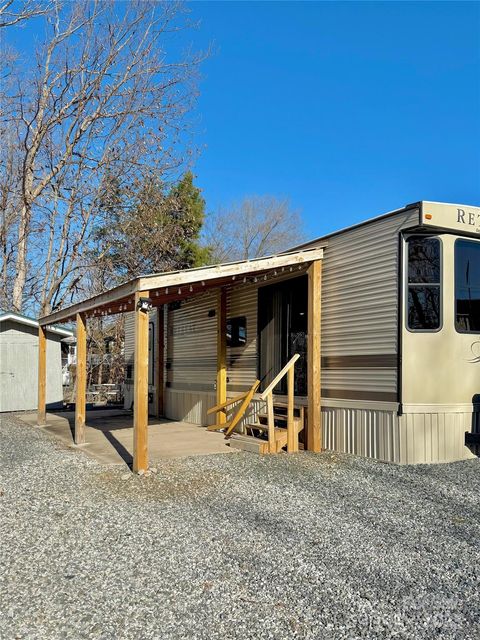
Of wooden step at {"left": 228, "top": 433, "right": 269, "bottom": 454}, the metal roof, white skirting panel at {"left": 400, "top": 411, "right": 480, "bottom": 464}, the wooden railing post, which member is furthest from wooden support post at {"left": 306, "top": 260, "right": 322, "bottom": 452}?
the metal roof

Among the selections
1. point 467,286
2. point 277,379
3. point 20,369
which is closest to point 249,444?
point 277,379

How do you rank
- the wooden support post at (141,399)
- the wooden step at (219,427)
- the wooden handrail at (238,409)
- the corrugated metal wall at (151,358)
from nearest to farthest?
1. the wooden support post at (141,399)
2. the wooden handrail at (238,409)
3. the wooden step at (219,427)
4. the corrugated metal wall at (151,358)

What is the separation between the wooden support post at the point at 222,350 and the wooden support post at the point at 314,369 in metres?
2.63

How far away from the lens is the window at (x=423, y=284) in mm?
6754

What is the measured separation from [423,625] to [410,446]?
392cm

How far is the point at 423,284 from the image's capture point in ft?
22.2

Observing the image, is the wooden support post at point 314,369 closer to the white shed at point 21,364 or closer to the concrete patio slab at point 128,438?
the concrete patio slab at point 128,438

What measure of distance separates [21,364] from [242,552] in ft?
45.4

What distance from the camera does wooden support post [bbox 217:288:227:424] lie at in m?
10.2

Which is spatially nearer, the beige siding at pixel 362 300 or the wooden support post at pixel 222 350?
the beige siding at pixel 362 300

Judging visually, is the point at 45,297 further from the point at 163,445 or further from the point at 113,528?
the point at 113,528

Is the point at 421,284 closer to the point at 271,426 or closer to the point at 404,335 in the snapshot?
the point at 404,335

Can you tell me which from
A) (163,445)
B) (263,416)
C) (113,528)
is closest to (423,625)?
(113,528)

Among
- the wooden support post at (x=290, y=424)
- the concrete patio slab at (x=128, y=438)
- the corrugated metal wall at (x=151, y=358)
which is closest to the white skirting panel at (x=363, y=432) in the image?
the wooden support post at (x=290, y=424)
